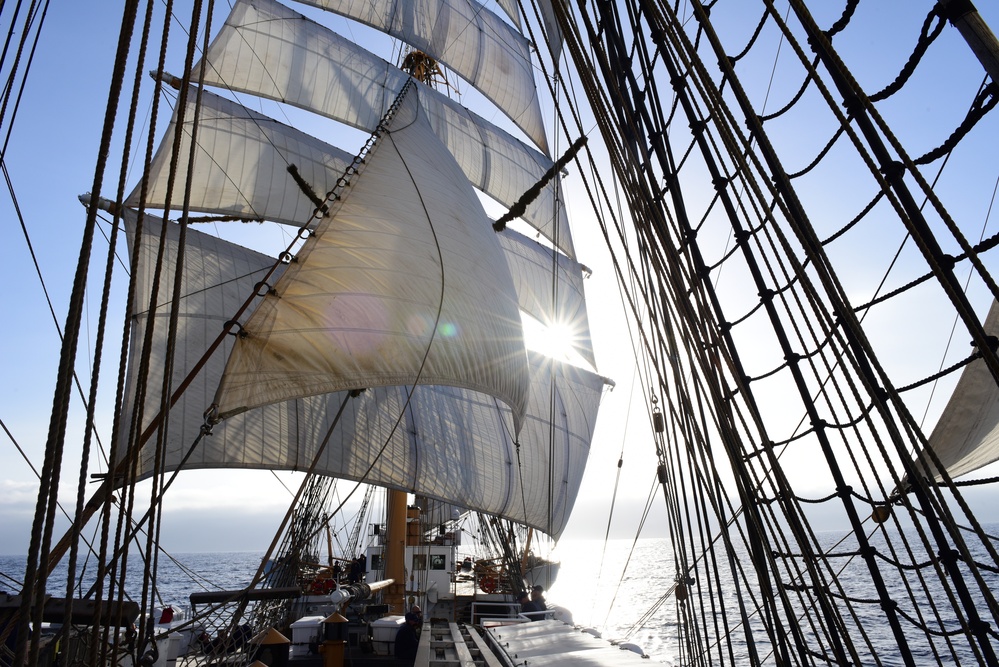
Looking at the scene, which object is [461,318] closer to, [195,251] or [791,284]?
[791,284]

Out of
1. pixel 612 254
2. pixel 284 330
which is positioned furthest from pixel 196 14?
pixel 284 330

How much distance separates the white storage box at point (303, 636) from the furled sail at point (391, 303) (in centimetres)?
511

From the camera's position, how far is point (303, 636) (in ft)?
36.6

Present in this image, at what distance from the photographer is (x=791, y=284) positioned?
3.37 m

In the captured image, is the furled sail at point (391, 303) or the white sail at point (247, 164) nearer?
the furled sail at point (391, 303)

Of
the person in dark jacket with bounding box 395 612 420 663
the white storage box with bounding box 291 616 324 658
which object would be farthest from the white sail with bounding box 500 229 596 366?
the person in dark jacket with bounding box 395 612 420 663

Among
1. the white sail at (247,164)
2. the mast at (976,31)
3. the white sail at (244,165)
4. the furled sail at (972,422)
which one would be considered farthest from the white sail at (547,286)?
the mast at (976,31)

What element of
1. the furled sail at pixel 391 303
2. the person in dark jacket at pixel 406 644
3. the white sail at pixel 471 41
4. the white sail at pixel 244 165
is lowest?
the person in dark jacket at pixel 406 644

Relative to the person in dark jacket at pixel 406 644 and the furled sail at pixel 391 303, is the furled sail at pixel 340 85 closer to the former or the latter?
the furled sail at pixel 391 303

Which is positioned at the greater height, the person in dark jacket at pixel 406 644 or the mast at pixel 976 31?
the mast at pixel 976 31

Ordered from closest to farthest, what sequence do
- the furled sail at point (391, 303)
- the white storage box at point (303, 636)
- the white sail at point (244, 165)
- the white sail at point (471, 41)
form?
the furled sail at point (391, 303) < the white storage box at point (303, 636) < the white sail at point (244, 165) < the white sail at point (471, 41)

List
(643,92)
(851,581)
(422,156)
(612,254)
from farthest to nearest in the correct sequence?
(851,581) < (422,156) < (612,254) < (643,92)

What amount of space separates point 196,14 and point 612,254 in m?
2.96

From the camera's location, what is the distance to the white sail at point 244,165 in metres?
15.9
